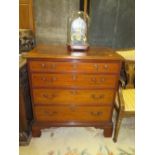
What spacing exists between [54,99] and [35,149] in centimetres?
54

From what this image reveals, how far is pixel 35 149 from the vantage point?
1.99m

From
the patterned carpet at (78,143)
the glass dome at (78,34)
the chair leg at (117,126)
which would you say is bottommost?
the patterned carpet at (78,143)

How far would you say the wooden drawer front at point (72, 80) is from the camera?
193 cm

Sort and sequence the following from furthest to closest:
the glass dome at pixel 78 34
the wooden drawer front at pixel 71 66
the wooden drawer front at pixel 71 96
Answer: the glass dome at pixel 78 34, the wooden drawer front at pixel 71 96, the wooden drawer front at pixel 71 66

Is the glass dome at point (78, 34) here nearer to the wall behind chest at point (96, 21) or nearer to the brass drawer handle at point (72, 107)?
the wall behind chest at point (96, 21)

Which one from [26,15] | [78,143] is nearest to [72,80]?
[78,143]

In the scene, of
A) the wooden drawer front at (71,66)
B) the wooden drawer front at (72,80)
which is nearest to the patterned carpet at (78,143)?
the wooden drawer front at (72,80)

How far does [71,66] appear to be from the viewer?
190cm

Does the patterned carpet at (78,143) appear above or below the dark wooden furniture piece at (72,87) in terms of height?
below

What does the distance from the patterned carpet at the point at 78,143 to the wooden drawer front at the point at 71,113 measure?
0.74 feet

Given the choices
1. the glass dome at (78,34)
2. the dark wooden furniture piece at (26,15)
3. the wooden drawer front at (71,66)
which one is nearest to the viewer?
the wooden drawer front at (71,66)

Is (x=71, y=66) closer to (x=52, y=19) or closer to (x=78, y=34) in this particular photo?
(x=78, y=34)
